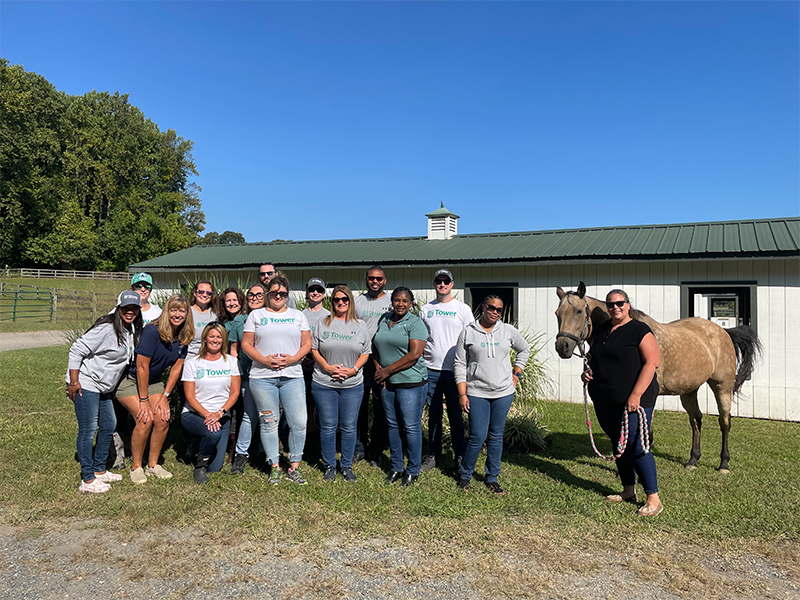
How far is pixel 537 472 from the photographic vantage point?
18.1ft

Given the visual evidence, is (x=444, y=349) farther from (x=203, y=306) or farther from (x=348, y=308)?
(x=203, y=306)

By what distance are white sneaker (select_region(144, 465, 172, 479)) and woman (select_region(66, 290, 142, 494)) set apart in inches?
15.9

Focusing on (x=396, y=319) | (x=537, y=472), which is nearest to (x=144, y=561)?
(x=396, y=319)

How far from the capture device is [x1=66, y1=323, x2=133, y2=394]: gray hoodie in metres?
4.61

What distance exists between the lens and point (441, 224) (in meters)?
13.9

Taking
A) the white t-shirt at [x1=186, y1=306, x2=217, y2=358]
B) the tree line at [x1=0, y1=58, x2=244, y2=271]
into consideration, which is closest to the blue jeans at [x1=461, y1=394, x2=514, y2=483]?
the white t-shirt at [x1=186, y1=306, x2=217, y2=358]

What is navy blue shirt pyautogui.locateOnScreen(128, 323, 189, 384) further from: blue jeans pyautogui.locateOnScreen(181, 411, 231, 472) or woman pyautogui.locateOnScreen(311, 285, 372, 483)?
woman pyautogui.locateOnScreen(311, 285, 372, 483)

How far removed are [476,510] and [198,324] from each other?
3083mm

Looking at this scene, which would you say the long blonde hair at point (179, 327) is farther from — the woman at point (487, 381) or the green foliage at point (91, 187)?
the green foliage at point (91, 187)

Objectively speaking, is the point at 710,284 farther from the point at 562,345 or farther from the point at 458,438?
the point at 458,438

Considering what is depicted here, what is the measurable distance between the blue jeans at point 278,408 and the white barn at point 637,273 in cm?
450

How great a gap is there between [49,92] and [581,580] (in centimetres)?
5290

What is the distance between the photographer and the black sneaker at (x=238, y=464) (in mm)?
5143

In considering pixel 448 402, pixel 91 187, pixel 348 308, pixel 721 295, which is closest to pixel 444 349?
pixel 448 402
